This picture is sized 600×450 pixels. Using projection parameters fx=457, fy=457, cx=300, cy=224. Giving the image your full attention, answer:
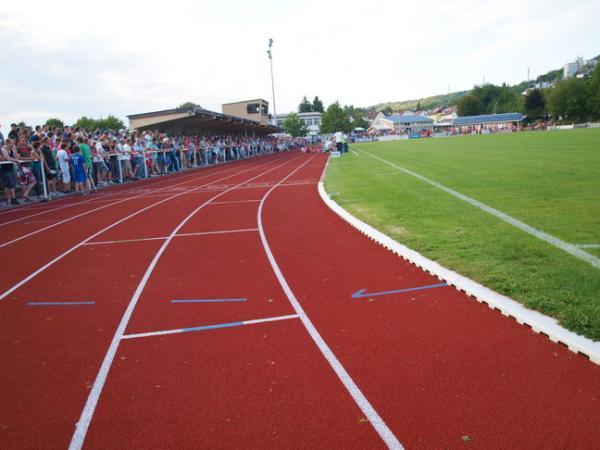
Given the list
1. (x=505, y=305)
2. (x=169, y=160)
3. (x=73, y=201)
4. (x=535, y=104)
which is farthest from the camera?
(x=535, y=104)

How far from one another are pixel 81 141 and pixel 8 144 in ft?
11.1

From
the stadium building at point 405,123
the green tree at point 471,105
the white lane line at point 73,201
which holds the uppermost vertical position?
the green tree at point 471,105

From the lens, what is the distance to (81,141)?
17.5 m

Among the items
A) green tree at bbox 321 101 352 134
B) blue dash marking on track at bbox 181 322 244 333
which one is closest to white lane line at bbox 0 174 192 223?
blue dash marking on track at bbox 181 322 244 333

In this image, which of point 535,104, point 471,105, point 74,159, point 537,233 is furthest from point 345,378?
point 471,105

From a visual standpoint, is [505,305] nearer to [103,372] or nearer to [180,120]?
[103,372]

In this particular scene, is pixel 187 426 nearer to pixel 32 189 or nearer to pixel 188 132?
pixel 32 189

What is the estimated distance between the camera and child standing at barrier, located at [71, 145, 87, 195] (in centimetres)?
1709

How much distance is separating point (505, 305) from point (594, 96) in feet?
313

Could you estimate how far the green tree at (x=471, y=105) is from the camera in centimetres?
14162

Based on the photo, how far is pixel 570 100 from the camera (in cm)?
8744

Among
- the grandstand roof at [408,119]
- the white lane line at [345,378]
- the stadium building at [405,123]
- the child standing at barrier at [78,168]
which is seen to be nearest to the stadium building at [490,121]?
the stadium building at [405,123]

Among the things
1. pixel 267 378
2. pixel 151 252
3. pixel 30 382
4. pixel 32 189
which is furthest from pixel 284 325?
pixel 32 189

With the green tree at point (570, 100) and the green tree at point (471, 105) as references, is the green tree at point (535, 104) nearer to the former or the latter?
the green tree at point (570, 100)
